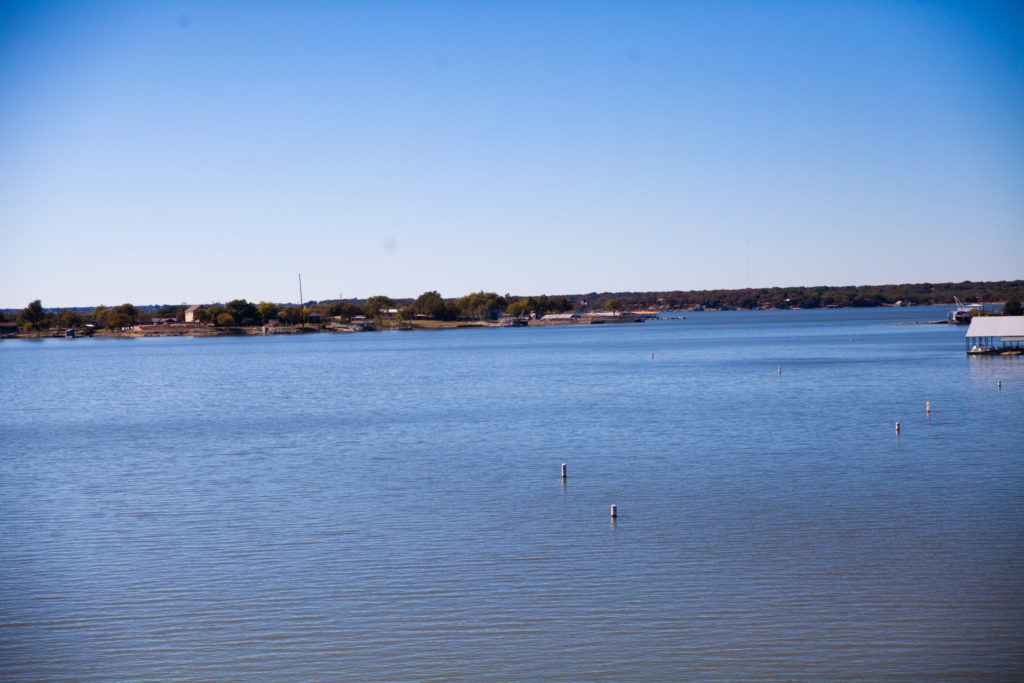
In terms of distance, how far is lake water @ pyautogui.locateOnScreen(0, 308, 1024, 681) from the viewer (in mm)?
15891

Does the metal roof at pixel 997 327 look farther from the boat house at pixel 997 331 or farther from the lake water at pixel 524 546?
the lake water at pixel 524 546

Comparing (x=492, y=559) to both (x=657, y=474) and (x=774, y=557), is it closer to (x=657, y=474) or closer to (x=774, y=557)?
(x=774, y=557)

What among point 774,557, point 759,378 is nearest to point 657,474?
point 774,557

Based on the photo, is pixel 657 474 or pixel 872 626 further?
pixel 657 474

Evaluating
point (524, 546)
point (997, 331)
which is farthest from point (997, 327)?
point (524, 546)

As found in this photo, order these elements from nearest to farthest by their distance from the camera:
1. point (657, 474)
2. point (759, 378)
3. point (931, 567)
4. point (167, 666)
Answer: point (167, 666) < point (931, 567) < point (657, 474) < point (759, 378)

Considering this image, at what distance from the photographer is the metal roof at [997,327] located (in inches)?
3184

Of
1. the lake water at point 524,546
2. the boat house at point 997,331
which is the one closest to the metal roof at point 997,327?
the boat house at point 997,331

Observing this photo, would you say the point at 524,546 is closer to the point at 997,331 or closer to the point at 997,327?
the point at 997,331

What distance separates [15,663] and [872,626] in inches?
580

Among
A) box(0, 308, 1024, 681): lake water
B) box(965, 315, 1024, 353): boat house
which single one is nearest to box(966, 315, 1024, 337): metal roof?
→ box(965, 315, 1024, 353): boat house

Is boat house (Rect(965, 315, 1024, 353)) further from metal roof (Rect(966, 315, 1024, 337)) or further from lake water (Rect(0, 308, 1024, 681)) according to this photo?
lake water (Rect(0, 308, 1024, 681))

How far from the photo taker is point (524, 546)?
22297 millimetres

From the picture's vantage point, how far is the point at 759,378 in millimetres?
70125
